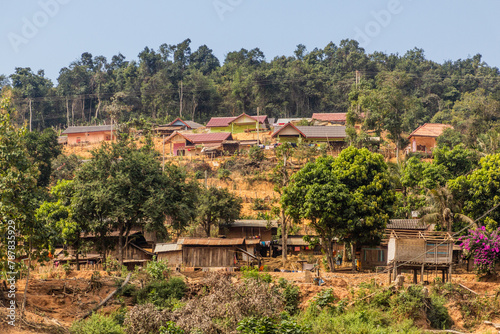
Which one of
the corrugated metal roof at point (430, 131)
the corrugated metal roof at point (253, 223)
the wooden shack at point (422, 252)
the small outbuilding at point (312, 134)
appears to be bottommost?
the corrugated metal roof at point (253, 223)

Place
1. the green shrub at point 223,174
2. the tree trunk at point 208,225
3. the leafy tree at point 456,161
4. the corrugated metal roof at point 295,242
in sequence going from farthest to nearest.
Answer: the green shrub at point 223,174 → the tree trunk at point 208,225 → the corrugated metal roof at point 295,242 → the leafy tree at point 456,161

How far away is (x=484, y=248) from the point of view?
25969 mm

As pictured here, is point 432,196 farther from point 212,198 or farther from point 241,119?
→ point 241,119

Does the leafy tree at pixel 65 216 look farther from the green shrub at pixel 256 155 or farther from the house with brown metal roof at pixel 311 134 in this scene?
the house with brown metal roof at pixel 311 134

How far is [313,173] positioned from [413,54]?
73.9 metres

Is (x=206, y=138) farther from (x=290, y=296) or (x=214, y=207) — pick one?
(x=290, y=296)

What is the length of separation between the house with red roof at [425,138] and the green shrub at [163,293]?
39.5 meters

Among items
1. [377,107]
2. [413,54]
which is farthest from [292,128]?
[413,54]

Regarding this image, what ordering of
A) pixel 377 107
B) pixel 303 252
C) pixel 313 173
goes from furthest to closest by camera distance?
pixel 377 107 < pixel 303 252 < pixel 313 173

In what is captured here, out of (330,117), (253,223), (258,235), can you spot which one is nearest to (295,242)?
(258,235)

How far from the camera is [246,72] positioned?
8506 centimetres

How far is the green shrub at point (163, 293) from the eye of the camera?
2157 centimetres

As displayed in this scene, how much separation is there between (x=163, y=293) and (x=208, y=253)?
6.18 m

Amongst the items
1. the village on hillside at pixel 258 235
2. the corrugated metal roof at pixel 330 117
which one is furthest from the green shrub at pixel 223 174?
the corrugated metal roof at pixel 330 117
